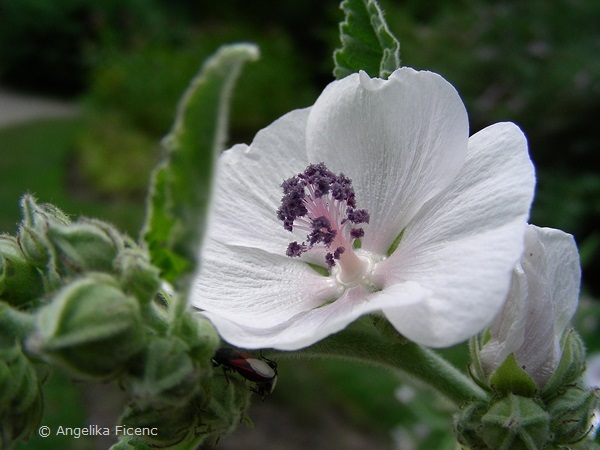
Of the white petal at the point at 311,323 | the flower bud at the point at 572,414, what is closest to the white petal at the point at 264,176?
the white petal at the point at 311,323

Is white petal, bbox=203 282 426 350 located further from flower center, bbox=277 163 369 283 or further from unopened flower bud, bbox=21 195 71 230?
unopened flower bud, bbox=21 195 71 230

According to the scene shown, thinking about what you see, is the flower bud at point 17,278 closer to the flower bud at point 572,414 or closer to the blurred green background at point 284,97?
the blurred green background at point 284,97

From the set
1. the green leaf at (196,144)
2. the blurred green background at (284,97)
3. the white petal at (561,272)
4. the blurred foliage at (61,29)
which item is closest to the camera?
the green leaf at (196,144)

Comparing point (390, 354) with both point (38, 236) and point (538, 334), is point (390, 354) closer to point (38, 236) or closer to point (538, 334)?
point (538, 334)

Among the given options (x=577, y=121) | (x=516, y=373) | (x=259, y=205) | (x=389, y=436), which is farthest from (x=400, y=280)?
A: (x=577, y=121)

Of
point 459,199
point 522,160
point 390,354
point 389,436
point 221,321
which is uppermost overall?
point 522,160

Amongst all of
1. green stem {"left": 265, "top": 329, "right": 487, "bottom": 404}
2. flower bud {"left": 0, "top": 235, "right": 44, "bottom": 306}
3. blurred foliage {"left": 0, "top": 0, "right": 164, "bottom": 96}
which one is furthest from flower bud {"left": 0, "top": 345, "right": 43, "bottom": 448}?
blurred foliage {"left": 0, "top": 0, "right": 164, "bottom": 96}

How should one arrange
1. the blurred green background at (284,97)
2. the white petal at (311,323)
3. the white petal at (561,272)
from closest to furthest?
the white petal at (311,323) < the white petal at (561,272) < the blurred green background at (284,97)
